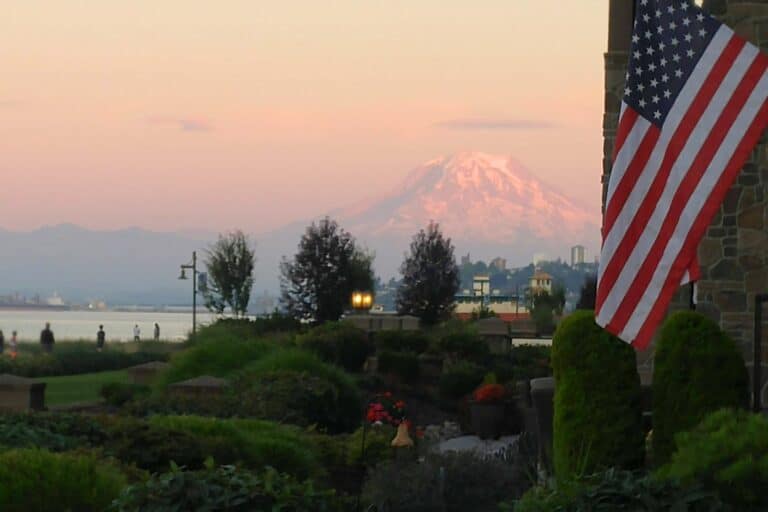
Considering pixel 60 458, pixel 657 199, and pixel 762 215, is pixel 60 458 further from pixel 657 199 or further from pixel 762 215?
pixel 762 215

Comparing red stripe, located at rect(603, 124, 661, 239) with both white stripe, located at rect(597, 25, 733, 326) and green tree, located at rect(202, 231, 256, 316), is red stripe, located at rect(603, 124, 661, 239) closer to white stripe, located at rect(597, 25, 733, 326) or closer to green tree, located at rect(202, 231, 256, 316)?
white stripe, located at rect(597, 25, 733, 326)

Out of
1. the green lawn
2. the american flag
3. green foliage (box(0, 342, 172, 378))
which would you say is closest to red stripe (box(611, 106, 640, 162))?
the american flag

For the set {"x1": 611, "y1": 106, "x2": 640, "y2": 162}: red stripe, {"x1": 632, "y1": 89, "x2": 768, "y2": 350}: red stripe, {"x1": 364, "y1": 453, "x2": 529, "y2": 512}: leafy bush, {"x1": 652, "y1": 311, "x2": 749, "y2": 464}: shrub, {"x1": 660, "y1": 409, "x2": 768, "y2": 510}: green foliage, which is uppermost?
{"x1": 611, "y1": 106, "x2": 640, "y2": 162}: red stripe

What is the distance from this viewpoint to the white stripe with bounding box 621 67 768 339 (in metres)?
9.10

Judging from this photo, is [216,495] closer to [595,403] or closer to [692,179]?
[692,179]

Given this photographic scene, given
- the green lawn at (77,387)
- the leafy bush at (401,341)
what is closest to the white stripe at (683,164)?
the green lawn at (77,387)

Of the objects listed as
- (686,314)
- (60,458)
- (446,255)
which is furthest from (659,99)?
(446,255)

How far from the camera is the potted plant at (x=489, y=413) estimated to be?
24000mm

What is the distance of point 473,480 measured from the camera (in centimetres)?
1327

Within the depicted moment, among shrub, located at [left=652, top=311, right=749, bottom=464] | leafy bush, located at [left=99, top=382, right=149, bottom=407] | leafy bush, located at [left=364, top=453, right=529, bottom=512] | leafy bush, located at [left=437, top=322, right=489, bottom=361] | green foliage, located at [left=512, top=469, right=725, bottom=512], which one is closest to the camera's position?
green foliage, located at [left=512, top=469, right=725, bottom=512]

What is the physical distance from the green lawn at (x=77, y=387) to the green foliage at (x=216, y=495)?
68.7 ft

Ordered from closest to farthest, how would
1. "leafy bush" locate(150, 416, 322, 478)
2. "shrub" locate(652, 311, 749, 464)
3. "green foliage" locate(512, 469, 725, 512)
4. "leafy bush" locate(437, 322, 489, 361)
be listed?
1. "green foliage" locate(512, 469, 725, 512)
2. "shrub" locate(652, 311, 749, 464)
3. "leafy bush" locate(150, 416, 322, 478)
4. "leafy bush" locate(437, 322, 489, 361)

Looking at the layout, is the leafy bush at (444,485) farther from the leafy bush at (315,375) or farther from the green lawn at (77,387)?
the green lawn at (77,387)

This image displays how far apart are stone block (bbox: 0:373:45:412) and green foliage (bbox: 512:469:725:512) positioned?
17554mm
